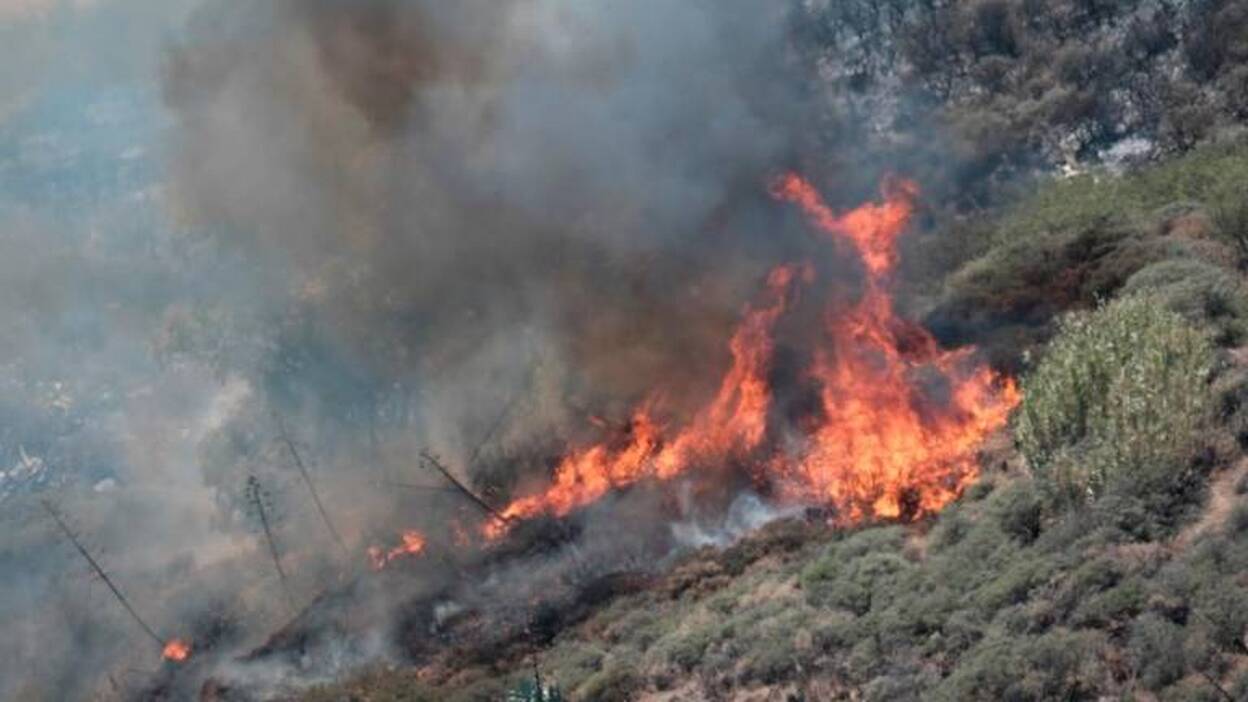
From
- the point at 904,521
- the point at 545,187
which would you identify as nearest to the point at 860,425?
the point at 904,521

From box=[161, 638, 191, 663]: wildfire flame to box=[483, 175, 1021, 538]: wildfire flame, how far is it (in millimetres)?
13004

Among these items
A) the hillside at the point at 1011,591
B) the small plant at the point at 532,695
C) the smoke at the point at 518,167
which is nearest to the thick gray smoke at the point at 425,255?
the smoke at the point at 518,167

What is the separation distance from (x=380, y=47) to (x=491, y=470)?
16.9 metres

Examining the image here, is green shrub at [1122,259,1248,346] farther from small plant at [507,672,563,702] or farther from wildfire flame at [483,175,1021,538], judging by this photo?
small plant at [507,672,563,702]

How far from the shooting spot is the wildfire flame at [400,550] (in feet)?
140

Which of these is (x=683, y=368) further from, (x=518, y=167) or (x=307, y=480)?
(x=307, y=480)

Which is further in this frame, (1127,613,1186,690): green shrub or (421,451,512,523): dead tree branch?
(421,451,512,523): dead tree branch

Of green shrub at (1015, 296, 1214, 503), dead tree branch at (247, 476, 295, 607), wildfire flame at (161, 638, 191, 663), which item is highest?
dead tree branch at (247, 476, 295, 607)

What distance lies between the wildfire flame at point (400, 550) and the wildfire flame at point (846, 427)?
261cm

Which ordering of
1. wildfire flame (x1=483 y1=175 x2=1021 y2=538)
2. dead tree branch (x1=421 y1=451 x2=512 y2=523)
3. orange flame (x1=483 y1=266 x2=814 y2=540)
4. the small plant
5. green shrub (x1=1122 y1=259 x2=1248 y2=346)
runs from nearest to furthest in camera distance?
1. the small plant
2. green shrub (x1=1122 y1=259 x2=1248 y2=346)
3. wildfire flame (x1=483 y1=175 x2=1021 y2=538)
4. orange flame (x1=483 y1=266 x2=814 y2=540)
5. dead tree branch (x1=421 y1=451 x2=512 y2=523)

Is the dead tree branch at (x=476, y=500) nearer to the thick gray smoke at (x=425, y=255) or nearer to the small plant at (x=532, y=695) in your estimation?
the thick gray smoke at (x=425, y=255)

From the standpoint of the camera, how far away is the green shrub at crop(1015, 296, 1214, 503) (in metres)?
26.8

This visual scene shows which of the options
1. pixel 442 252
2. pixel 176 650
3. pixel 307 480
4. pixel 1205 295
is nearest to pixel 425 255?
pixel 442 252

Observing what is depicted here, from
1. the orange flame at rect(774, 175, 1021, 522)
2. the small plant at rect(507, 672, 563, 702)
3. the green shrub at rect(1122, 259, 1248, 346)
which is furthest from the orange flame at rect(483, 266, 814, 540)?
the small plant at rect(507, 672, 563, 702)
